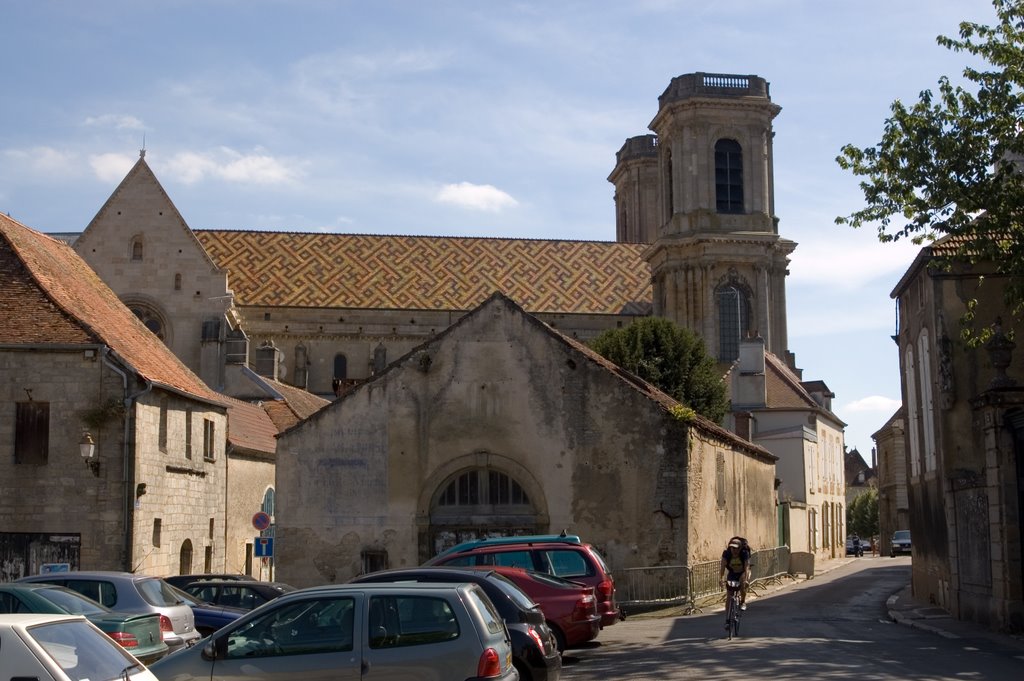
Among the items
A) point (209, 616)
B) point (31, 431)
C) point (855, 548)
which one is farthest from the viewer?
point (855, 548)

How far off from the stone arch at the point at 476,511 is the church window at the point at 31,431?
287 inches

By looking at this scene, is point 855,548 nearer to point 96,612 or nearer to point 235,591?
point 235,591

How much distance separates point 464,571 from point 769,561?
22.0 meters

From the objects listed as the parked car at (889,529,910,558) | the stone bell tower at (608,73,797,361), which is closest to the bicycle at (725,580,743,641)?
the parked car at (889,529,910,558)

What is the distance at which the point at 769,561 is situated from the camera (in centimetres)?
3431

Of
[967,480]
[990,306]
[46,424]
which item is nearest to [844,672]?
[967,480]

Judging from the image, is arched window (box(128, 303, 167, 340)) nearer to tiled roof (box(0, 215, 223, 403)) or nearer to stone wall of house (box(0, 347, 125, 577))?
tiled roof (box(0, 215, 223, 403))

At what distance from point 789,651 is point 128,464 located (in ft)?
44.1

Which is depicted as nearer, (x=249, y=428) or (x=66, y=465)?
(x=66, y=465)

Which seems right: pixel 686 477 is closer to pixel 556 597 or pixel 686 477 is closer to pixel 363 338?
pixel 556 597

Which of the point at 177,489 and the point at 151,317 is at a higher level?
the point at 151,317

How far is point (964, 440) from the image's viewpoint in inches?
889

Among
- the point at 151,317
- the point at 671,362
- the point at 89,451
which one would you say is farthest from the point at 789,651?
the point at 151,317

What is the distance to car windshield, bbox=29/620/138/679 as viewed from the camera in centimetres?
826
